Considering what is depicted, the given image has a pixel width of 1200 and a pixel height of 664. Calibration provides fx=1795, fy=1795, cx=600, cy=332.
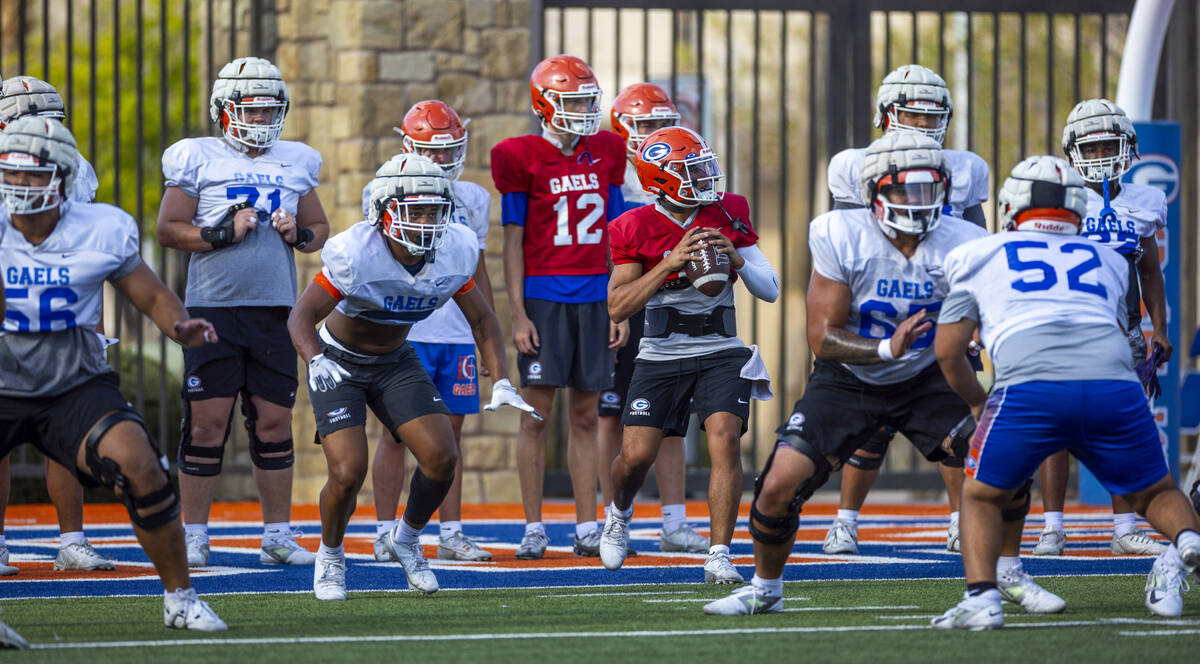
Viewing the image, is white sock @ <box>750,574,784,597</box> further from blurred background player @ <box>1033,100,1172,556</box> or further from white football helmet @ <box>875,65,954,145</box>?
white football helmet @ <box>875,65,954,145</box>

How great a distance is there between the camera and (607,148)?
25.7 ft

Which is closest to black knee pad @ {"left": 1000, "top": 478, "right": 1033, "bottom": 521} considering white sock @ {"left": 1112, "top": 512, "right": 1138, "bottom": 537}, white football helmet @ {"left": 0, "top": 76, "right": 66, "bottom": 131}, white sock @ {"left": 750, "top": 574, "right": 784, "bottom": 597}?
white sock @ {"left": 750, "top": 574, "right": 784, "bottom": 597}

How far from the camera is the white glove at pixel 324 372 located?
5828 millimetres

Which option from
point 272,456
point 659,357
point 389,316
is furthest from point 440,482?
point 272,456

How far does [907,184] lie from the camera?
5.35 meters

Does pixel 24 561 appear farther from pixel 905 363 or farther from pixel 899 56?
pixel 899 56

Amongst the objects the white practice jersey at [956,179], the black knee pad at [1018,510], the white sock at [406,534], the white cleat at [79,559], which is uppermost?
the white practice jersey at [956,179]

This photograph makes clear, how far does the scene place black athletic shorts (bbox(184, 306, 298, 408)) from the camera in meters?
7.26

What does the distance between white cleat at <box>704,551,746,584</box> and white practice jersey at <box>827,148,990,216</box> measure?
176 cm

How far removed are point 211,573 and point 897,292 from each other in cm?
297

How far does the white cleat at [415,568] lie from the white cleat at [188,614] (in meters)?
1.11

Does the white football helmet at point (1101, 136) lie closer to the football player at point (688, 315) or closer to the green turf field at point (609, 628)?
the football player at point (688, 315)

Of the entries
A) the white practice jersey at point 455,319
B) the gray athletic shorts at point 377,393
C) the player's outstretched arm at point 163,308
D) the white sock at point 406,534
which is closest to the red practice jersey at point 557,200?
the white practice jersey at point 455,319

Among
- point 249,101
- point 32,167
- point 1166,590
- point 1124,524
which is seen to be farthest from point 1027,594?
point 249,101
